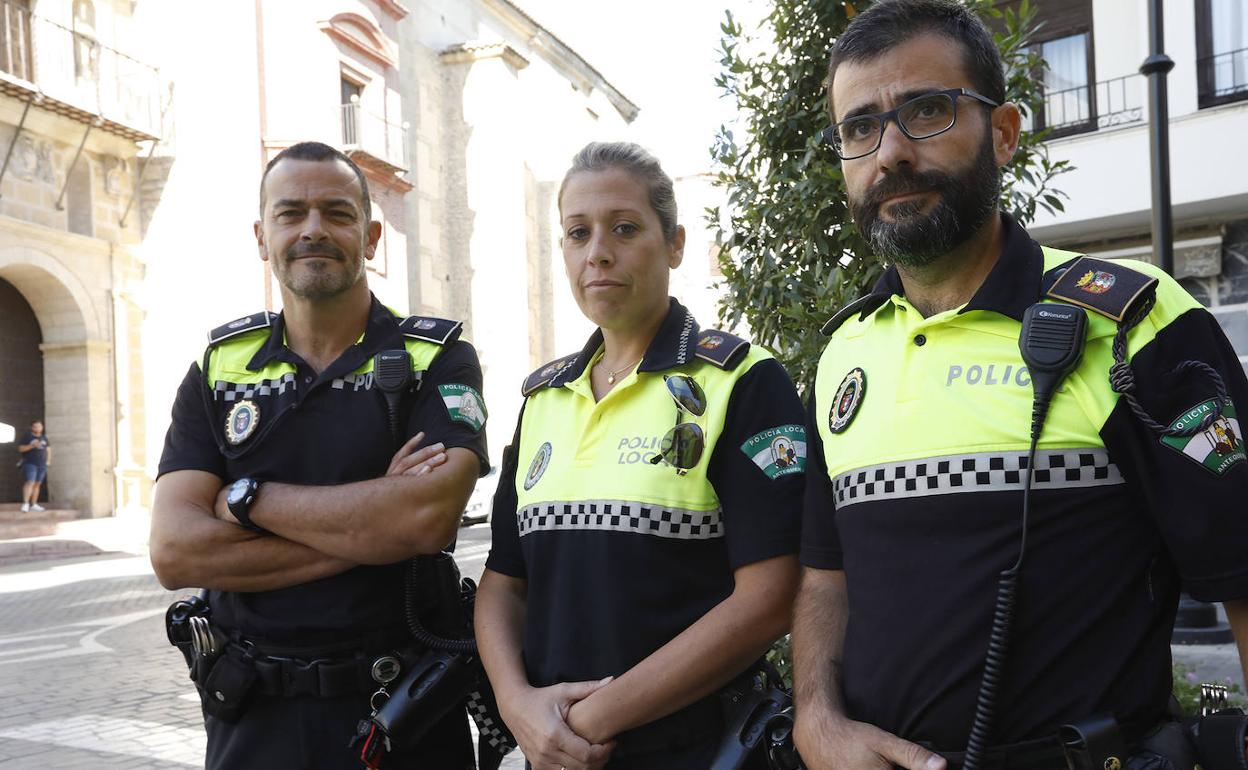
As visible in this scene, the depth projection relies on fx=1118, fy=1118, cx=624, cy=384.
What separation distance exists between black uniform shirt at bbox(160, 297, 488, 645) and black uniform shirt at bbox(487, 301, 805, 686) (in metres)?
0.47

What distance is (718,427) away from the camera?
8.22 ft

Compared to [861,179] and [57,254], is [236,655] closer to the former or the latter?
[861,179]

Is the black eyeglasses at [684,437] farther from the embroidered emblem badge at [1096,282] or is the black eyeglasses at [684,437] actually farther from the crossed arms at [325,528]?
the embroidered emblem badge at [1096,282]

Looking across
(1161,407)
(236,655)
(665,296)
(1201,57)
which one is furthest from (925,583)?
(1201,57)

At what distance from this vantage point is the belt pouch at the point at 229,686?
9.16 ft

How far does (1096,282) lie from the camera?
1900 mm

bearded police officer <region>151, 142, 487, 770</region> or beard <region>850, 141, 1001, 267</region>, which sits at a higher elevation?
beard <region>850, 141, 1001, 267</region>

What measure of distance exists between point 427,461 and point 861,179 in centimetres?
132

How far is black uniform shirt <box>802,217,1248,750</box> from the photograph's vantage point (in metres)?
1.76

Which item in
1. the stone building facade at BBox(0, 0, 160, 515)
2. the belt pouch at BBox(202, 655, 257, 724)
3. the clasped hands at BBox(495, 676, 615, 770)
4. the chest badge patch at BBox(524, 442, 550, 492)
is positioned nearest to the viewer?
the clasped hands at BBox(495, 676, 615, 770)

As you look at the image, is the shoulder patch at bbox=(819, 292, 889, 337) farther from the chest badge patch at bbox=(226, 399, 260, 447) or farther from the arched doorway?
the arched doorway

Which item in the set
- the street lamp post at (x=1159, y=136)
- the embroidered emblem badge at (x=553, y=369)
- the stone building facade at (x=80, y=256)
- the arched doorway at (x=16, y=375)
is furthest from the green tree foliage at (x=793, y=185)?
the arched doorway at (x=16, y=375)

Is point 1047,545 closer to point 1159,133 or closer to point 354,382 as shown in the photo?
point 354,382

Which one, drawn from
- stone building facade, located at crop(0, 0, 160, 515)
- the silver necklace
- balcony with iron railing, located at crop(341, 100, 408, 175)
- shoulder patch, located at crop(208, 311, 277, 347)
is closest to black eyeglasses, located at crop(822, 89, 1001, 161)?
the silver necklace
